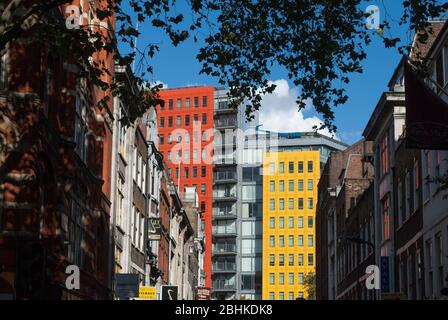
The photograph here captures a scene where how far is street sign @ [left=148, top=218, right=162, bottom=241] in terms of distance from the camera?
54.8 metres

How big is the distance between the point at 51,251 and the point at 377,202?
29.6 metres

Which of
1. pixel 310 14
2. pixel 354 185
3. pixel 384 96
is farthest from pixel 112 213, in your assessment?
pixel 354 185

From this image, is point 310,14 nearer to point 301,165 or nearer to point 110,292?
point 110,292

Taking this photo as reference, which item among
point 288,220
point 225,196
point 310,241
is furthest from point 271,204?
point 310,241

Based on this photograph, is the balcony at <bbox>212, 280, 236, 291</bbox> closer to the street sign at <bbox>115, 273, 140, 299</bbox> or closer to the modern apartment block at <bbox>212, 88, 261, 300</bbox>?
the modern apartment block at <bbox>212, 88, 261, 300</bbox>

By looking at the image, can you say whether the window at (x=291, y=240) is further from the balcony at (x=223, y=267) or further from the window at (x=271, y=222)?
the balcony at (x=223, y=267)

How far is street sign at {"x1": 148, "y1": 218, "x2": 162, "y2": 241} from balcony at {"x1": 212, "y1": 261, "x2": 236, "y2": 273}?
10933 cm

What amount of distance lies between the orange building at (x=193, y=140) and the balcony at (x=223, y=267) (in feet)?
10.3

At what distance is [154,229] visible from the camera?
55406mm

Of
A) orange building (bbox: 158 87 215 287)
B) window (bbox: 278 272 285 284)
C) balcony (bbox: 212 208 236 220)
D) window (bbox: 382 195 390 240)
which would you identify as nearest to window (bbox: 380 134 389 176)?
window (bbox: 382 195 390 240)

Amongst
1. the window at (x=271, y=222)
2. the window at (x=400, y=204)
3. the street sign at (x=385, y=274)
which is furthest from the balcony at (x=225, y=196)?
the window at (x=400, y=204)

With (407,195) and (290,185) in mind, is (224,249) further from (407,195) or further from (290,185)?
(407,195)

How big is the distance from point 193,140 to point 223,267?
24.8 meters
